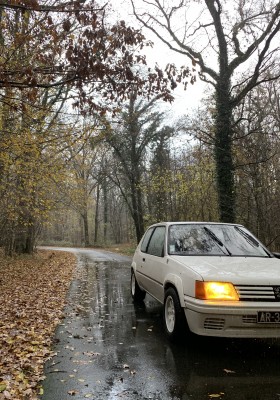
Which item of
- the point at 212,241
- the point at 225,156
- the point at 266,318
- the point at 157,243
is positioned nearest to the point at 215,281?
the point at 266,318

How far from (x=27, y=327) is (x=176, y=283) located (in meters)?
2.90

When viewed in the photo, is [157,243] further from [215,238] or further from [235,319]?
[235,319]

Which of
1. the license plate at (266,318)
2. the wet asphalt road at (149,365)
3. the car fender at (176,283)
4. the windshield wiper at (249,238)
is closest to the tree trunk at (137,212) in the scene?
the wet asphalt road at (149,365)

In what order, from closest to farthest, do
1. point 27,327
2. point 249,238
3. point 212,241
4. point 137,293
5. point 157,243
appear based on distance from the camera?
point 212,241, point 27,327, point 249,238, point 157,243, point 137,293

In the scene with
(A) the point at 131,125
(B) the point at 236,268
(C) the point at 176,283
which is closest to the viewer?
(B) the point at 236,268

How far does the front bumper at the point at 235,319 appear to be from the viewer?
4.45 metres

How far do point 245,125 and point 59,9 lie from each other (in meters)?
14.1

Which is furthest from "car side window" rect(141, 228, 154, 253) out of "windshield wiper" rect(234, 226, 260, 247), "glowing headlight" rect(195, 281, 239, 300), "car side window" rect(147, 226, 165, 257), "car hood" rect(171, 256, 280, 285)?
"glowing headlight" rect(195, 281, 239, 300)

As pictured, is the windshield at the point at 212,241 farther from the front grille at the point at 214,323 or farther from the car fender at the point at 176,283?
the front grille at the point at 214,323

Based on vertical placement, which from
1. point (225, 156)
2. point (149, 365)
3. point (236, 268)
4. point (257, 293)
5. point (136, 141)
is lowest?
point (149, 365)

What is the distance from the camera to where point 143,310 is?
7660 mm

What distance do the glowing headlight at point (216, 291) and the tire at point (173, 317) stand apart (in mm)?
556

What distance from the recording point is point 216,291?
4.61m

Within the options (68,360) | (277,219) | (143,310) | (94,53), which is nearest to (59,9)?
(94,53)
